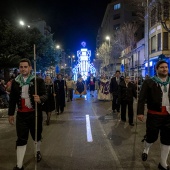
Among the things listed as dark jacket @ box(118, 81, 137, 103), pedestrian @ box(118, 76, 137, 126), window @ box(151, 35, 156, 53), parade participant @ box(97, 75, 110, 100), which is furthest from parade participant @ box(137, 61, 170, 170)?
window @ box(151, 35, 156, 53)

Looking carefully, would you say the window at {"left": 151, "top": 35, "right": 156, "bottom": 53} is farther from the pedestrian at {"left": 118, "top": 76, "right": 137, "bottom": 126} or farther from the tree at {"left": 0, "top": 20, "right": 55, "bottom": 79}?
the pedestrian at {"left": 118, "top": 76, "right": 137, "bottom": 126}

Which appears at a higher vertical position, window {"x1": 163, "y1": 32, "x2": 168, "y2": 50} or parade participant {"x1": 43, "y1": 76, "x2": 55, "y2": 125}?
window {"x1": 163, "y1": 32, "x2": 168, "y2": 50}

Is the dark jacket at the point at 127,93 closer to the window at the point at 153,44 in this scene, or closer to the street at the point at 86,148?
the street at the point at 86,148

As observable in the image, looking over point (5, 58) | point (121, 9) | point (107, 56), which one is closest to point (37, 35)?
point (5, 58)

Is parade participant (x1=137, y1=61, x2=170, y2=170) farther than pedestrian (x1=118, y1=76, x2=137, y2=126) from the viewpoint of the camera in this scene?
No

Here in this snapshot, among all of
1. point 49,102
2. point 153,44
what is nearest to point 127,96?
point 49,102

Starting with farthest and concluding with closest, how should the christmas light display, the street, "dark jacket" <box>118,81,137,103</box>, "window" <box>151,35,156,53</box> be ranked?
the christmas light display < "window" <box>151,35,156,53</box> < "dark jacket" <box>118,81,137,103</box> < the street

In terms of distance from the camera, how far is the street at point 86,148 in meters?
5.20

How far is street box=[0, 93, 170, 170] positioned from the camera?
5.20 meters

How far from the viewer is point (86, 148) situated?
6.42 metres

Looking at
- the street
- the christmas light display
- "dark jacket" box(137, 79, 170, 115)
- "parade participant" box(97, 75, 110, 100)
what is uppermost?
the christmas light display

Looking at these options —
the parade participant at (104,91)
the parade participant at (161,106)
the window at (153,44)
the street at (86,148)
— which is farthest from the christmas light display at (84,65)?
the parade participant at (161,106)

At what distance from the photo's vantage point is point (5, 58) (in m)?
22.7

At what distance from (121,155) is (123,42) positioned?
44.4 meters
